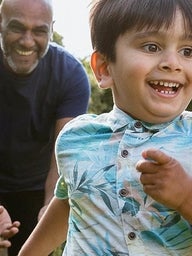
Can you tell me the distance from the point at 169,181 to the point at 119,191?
257 mm

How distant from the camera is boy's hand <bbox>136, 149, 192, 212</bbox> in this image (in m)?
2.32

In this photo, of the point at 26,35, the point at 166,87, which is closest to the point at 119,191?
the point at 166,87

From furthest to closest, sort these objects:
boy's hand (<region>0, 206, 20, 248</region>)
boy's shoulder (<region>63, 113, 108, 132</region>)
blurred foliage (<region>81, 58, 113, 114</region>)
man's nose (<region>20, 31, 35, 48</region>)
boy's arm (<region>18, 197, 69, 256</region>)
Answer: blurred foliage (<region>81, 58, 113, 114</region>) → man's nose (<region>20, 31, 35, 48</region>) → boy's hand (<region>0, 206, 20, 248</region>) → boy's arm (<region>18, 197, 69, 256</region>) → boy's shoulder (<region>63, 113, 108, 132</region>)

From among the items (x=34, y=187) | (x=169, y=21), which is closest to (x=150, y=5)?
(x=169, y=21)

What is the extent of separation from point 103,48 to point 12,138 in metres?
2.39

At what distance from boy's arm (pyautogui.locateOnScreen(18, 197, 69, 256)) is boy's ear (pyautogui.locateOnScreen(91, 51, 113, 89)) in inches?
18.2

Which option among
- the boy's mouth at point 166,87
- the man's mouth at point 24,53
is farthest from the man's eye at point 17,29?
the boy's mouth at point 166,87

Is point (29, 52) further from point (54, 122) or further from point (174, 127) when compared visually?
point (174, 127)

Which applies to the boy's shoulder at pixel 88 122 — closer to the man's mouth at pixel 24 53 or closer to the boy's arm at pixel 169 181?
the boy's arm at pixel 169 181

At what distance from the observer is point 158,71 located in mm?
2498

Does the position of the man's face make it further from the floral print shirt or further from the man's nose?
the floral print shirt

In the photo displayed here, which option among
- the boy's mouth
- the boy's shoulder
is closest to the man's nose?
the boy's shoulder

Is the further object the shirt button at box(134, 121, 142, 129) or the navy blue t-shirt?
the navy blue t-shirt

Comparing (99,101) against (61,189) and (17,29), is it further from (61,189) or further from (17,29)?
(61,189)
